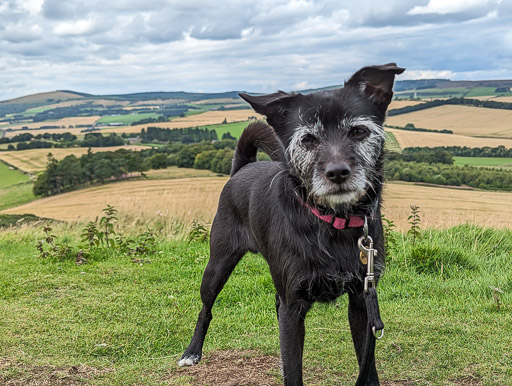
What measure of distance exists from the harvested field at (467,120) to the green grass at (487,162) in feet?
24.7

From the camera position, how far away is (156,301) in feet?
23.1

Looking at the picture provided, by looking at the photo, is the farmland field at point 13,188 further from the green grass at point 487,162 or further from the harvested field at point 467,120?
the green grass at point 487,162

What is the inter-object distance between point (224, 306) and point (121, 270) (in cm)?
245

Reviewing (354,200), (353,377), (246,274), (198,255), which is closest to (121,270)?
(198,255)

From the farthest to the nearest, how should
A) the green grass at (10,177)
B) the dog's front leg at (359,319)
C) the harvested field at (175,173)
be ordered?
the green grass at (10,177)
the harvested field at (175,173)
the dog's front leg at (359,319)

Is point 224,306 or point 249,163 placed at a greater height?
point 249,163

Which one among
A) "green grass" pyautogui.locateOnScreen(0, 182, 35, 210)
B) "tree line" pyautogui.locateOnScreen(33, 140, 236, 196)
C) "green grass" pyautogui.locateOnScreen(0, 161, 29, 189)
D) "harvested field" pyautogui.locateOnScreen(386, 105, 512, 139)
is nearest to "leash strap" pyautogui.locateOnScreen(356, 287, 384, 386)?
"tree line" pyautogui.locateOnScreen(33, 140, 236, 196)

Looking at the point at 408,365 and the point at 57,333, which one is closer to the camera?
the point at 408,365

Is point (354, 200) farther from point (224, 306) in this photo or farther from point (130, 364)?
point (224, 306)

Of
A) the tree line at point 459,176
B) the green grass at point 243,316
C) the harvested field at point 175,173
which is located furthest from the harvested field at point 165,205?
the tree line at point 459,176

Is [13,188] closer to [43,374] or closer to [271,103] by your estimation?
[43,374]

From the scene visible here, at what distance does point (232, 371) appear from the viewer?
15.3 feet

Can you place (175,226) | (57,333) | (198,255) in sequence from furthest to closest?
1. (175,226)
2. (198,255)
3. (57,333)

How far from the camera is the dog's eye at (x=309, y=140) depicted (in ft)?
11.0
